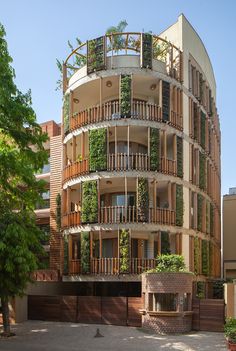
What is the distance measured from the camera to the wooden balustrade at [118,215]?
30.6 metres

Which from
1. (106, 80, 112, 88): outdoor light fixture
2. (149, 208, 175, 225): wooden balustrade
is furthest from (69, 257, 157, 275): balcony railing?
(106, 80, 112, 88): outdoor light fixture

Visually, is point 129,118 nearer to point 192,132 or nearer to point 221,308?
point 192,132

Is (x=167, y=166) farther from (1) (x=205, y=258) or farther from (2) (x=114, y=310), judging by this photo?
(2) (x=114, y=310)

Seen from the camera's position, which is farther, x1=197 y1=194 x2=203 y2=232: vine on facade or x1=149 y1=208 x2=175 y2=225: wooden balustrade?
x1=197 y1=194 x2=203 y2=232: vine on facade

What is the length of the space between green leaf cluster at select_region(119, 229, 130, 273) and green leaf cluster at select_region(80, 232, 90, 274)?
2.25 meters

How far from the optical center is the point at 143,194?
30.8m

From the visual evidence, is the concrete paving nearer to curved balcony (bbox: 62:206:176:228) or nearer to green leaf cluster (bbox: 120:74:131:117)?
curved balcony (bbox: 62:206:176:228)

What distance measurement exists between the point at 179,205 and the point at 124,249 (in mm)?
5252

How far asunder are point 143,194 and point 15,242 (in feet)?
34.9

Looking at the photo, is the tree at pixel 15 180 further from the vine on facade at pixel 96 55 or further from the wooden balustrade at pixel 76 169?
the vine on facade at pixel 96 55

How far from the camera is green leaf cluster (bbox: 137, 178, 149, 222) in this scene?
30625mm

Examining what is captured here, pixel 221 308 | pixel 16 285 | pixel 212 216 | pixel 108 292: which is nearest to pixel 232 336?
pixel 221 308

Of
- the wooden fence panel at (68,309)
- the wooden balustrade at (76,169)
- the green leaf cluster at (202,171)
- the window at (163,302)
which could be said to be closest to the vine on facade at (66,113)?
the wooden balustrade at (76,169)

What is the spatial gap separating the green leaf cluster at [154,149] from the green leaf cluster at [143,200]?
4.03ft
